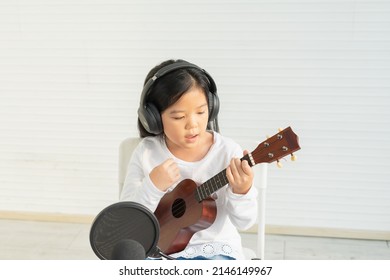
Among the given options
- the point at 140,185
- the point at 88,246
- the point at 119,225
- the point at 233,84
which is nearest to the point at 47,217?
the point at 88,246

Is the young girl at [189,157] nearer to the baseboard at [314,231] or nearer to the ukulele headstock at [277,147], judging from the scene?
the ukulele headstock at [277,147]

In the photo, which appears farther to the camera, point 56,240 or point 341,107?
point 56,240

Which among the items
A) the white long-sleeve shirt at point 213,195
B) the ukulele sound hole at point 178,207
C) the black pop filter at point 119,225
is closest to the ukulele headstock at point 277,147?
the white long-sleeve shirt at point 213,195

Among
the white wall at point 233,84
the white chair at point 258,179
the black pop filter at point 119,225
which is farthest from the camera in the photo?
the white wall at point 233,84

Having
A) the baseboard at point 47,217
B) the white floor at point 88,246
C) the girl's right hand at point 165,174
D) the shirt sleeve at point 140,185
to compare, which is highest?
the girl's right hand at point 165,174

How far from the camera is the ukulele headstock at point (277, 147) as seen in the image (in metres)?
1.49

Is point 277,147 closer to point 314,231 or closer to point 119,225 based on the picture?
point 119,225

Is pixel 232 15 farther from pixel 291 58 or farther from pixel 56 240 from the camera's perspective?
pixel 56 240

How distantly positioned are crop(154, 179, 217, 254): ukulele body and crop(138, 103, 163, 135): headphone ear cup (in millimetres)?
157

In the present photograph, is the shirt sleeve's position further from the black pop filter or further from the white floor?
the white floor

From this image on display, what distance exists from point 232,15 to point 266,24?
0.13 meters

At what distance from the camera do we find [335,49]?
2.50 m

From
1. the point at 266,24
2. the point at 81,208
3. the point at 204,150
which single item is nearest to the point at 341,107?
the point at 266,24

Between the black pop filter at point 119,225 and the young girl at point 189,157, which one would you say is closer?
the black pop filter at point 119,225
